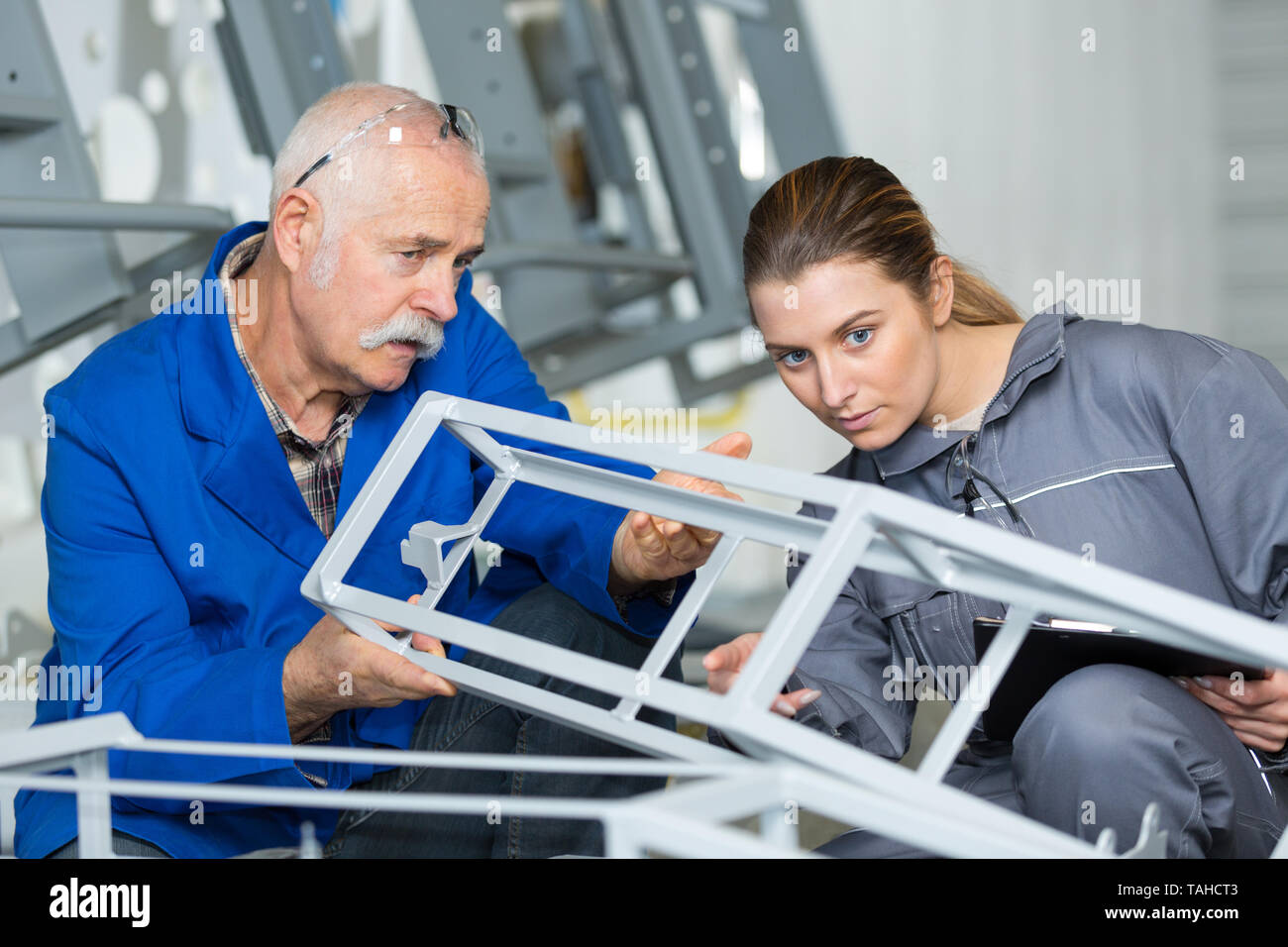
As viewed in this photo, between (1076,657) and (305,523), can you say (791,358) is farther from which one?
(305,523)

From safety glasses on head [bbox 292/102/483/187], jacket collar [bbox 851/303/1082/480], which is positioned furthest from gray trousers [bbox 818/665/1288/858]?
safety glasses on head [bbox 292/102/483/187]

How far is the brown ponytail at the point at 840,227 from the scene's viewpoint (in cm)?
123

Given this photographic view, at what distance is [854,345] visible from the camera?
123 centimetres

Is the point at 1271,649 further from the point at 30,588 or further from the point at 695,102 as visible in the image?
the point at 30,588

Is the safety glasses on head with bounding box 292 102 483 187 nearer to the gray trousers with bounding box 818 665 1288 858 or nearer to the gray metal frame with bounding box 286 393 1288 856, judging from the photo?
the gray metal frame with bounding box 286 393 1288 856

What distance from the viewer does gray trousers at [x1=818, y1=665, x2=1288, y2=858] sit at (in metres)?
0.99

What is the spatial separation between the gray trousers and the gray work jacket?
11cm

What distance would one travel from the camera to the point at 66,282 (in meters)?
1.82

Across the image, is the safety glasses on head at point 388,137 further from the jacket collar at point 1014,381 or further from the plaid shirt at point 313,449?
the jacket collar at point 1014,381

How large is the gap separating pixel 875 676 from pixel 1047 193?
9.85ft

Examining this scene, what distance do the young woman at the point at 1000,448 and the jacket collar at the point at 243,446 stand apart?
0.45 meters

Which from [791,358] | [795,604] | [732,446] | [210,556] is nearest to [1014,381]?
[791,358]

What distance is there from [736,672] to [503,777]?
0.96 ft
